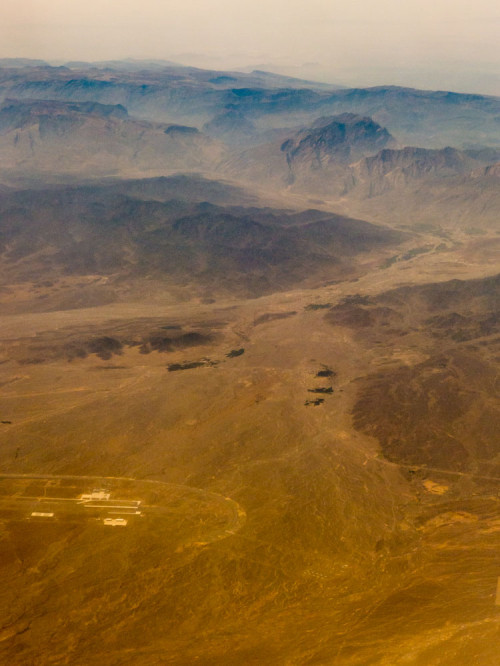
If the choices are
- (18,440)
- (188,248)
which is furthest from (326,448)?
(188,248)

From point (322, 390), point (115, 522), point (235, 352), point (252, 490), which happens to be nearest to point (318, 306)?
point (235, 352)

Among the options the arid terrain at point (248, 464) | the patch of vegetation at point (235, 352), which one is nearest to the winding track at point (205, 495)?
the arid terrain at point (248, 464)

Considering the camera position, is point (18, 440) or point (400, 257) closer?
point (18, 440)

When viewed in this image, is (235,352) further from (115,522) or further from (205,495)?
(115,522)

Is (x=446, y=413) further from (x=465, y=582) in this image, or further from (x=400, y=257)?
(x=400, y=257)

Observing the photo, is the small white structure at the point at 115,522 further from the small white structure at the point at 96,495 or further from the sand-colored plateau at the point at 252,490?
the small white structure at the point at 96,495
